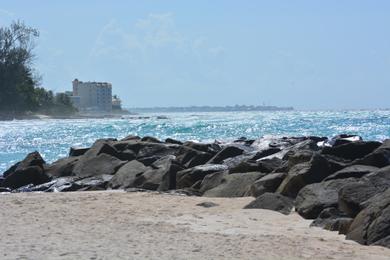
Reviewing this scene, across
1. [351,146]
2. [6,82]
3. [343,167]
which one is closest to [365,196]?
[343,167]

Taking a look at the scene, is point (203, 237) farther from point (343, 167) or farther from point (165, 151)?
point (165, 151)

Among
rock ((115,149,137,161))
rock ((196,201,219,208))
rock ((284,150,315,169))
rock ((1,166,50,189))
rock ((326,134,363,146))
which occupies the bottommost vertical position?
rock ((1,166,50,189))

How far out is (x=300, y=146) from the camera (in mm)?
17391

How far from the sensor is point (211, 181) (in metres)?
13.8

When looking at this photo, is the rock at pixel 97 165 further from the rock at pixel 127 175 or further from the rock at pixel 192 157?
the rock at pixel 192 157

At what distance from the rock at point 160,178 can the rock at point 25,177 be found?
11.4ft

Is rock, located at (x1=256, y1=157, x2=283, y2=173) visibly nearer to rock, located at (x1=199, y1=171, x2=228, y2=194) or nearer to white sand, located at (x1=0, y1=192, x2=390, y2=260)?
rock, located at (x1=199, y1=171, x2=228, y2=194)

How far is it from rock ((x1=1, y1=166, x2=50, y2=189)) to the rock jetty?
0.03 meters

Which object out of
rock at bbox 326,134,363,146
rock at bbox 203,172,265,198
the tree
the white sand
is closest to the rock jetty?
rock at bbox 203,172,265,198

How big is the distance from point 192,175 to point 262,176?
8.01 ft

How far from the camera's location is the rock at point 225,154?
54.9 feet

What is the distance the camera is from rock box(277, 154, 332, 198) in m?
11.2

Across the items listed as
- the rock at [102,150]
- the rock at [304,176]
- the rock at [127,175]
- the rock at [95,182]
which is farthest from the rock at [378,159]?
the rock at [102,150]

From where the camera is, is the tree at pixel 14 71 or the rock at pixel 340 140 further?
the tree at pixel 14 71
